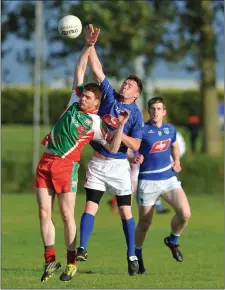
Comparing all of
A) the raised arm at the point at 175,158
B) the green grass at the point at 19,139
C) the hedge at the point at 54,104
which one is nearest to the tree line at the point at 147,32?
the green grass at the point at 19,139

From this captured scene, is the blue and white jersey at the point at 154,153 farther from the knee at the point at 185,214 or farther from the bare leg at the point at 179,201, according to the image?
the knee at the point at 185,214

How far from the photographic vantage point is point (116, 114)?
1302cm

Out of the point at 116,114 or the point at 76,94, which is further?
the point at 116,114

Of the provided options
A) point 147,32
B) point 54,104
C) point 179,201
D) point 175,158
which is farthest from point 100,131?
point 54,104

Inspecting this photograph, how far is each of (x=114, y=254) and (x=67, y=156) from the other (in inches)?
199

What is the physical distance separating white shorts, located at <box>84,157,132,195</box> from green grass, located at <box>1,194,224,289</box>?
1135mm

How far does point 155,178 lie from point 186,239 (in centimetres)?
537

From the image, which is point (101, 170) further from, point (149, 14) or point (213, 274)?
point (149, 14)

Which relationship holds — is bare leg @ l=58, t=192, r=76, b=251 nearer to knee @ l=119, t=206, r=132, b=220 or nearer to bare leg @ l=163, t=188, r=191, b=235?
knee @ l=119, t=206, r=132, b=220

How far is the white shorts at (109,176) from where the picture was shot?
43.0 feet

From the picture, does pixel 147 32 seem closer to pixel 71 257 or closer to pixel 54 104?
pixel 71 257

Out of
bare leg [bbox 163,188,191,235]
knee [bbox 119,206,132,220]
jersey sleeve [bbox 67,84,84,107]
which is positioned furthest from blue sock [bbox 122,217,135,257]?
jersey sleeve [bbox 67,84,84,107]

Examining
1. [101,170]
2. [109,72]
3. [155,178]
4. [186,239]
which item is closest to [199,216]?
[186,239]

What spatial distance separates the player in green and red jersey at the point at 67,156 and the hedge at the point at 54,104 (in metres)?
66.9
